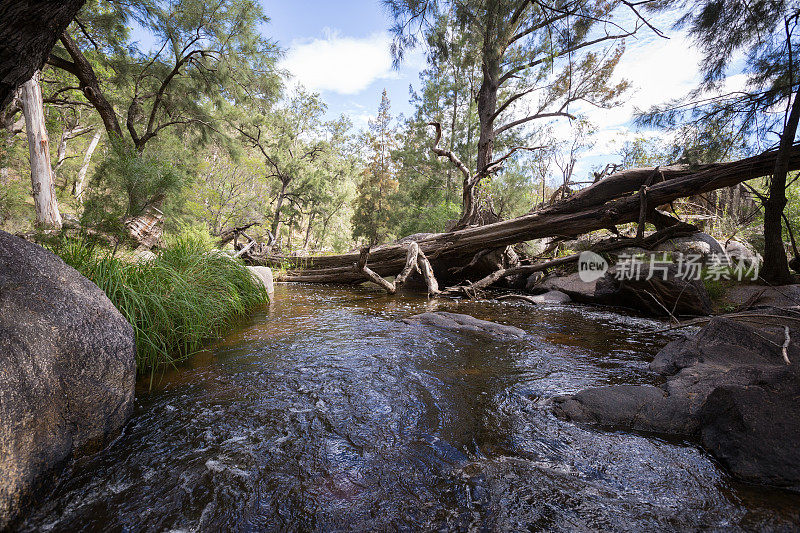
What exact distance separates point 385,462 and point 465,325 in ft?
9.88

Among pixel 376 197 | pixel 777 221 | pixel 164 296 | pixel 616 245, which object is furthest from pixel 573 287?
pixel 376 197

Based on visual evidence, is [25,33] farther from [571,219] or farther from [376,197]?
[376,197]

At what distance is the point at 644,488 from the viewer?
157 centimetres

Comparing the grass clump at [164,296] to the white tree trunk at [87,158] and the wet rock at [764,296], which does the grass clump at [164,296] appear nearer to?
the wet rock at [764,296]

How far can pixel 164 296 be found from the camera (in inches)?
137

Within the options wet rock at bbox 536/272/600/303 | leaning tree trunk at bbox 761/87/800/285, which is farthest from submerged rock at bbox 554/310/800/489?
wet rock at bbox 536/272/600/303

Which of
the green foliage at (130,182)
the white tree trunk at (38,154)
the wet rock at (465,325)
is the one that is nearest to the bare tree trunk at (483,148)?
the wet rock at (465,325)

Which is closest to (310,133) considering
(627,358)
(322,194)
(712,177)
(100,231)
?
(322,194)

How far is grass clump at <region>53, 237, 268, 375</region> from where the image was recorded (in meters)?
2.93

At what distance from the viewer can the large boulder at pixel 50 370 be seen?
4.45 ft

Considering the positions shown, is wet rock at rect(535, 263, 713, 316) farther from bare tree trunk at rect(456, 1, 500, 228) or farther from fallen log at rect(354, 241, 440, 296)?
bare tree trunk at rect(456, 1, 500, 228)

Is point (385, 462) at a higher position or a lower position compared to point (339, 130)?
lower

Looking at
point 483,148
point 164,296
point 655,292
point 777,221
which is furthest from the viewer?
point 483,148

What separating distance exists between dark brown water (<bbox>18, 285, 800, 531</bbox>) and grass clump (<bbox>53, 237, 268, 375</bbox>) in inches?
14.8
